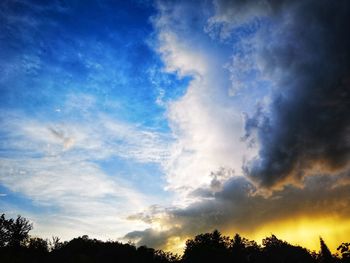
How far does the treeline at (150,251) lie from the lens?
266 feet

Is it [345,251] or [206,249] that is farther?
[206,249]

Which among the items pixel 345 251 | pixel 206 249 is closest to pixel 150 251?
pixel 206 249

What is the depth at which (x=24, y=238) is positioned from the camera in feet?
268

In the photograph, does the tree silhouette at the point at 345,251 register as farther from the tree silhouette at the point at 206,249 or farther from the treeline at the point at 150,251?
the tree silhouette at the point at 206,249

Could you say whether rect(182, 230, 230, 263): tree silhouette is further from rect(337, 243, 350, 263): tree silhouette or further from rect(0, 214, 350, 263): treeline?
rect(337, 243, 350, 263): tree silhouette

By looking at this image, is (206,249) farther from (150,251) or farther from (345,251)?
(345,251)

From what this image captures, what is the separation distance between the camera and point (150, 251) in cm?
12488

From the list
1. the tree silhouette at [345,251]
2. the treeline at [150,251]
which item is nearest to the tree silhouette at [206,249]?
the treeline at [150,251]

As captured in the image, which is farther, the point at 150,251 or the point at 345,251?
the point at 150,251

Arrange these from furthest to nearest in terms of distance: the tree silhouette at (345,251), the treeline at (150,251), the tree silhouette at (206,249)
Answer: the tree silhouette at (206,249)
the treeline at (150,251)
the tree silhouette at (345,251)

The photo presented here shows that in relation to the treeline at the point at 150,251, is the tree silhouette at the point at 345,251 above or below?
below

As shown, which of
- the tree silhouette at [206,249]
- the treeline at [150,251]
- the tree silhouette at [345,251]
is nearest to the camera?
the tree silhouette at [345,251]

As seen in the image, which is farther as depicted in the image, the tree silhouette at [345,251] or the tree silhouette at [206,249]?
the tree silhouette at [206,249]

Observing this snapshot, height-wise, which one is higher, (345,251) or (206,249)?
(206,249)
